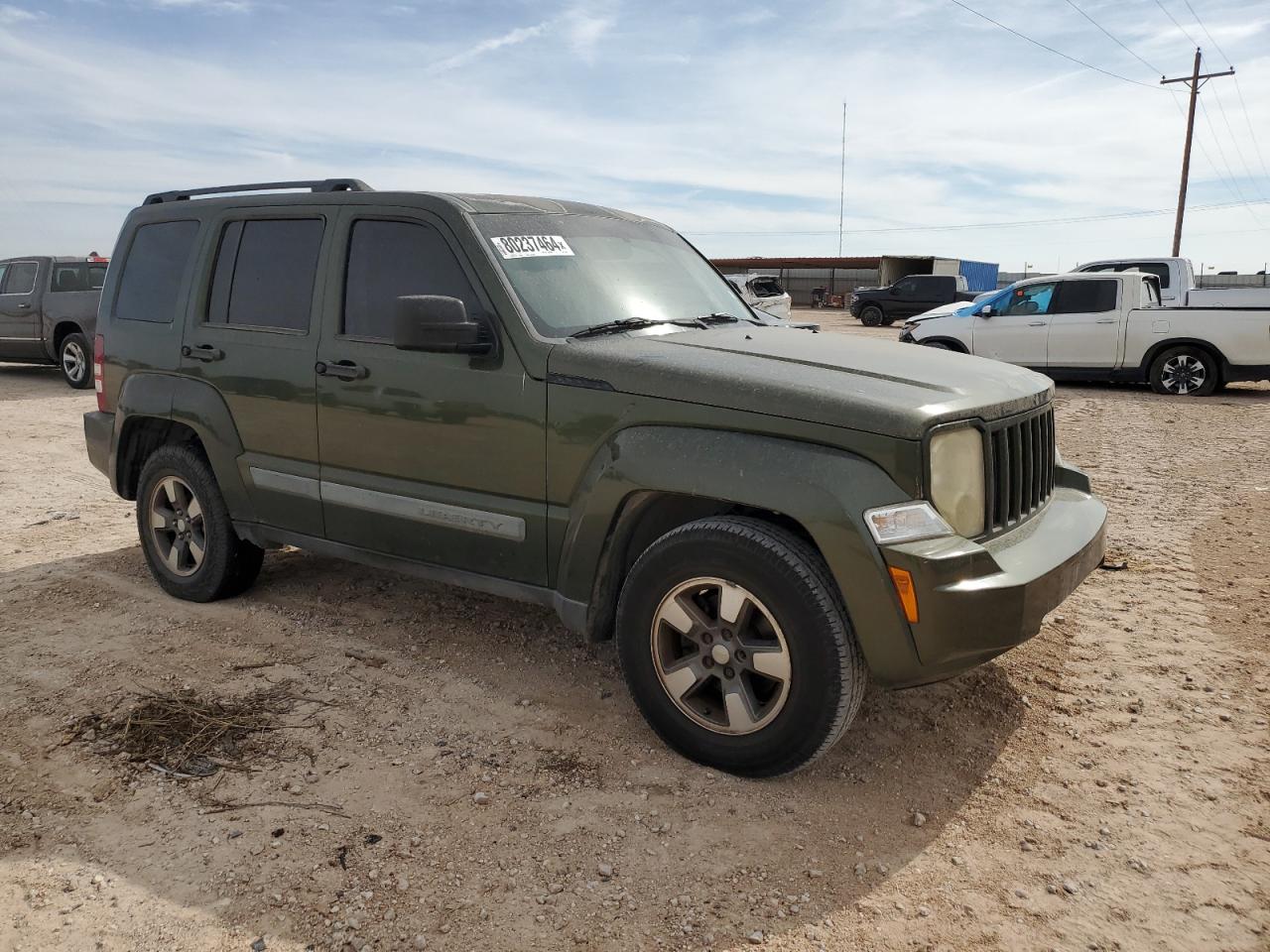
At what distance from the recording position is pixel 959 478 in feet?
10.4

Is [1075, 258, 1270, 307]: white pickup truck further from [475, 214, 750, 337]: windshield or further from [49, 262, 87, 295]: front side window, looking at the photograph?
[49, 262, 87, 295]: front side window

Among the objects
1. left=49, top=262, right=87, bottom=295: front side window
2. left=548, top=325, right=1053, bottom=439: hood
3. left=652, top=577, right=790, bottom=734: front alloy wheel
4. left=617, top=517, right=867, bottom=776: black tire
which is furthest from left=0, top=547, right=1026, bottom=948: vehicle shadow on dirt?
left=49, top=262, right=87, bottom=295: front side window

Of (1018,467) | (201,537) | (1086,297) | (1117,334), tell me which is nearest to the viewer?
(1018,467)

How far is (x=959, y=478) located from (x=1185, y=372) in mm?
11895

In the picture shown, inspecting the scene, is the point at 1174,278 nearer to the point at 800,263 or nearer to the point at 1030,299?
the point at 1030,299

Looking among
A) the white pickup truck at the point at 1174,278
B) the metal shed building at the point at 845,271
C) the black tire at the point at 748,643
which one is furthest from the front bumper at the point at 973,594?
the metal shed building at the point at 845,271

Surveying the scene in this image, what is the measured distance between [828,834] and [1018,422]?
1574mm

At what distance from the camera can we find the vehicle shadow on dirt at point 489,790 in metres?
2.76

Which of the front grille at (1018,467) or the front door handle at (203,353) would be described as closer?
the front grille at (1018,467)

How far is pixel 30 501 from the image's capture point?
7.38 m

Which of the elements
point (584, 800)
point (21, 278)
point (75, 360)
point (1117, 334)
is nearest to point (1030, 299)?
point (1117, 334)

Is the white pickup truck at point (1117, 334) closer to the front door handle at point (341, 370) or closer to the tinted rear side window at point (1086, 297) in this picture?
the tinted rear side window at point (1086, 297)

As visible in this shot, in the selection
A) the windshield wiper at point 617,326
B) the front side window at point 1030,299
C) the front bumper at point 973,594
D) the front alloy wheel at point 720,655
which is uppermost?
the front side window at point 1030,299

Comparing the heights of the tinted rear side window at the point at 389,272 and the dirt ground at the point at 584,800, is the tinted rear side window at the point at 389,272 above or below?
above
